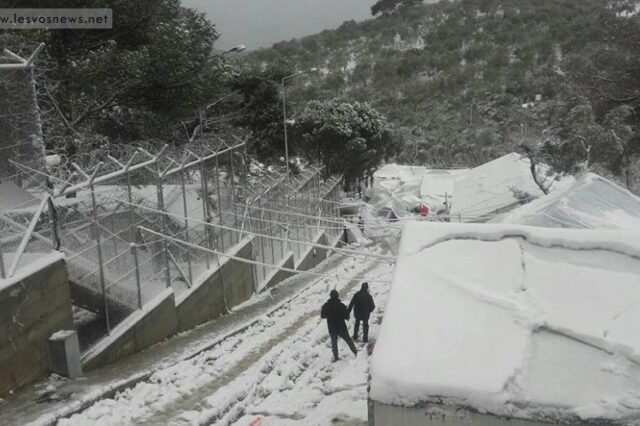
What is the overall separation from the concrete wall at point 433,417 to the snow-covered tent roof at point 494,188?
18.5 metres

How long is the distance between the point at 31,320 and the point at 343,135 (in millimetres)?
29833

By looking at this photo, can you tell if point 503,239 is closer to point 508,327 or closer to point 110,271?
point 508,327

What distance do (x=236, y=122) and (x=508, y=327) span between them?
29.5 metres

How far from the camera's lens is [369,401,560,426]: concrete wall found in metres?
3.15

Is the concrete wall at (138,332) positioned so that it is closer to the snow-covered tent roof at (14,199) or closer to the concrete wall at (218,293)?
A: the concrete wall at (218,293)

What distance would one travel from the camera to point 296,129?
1421 inches

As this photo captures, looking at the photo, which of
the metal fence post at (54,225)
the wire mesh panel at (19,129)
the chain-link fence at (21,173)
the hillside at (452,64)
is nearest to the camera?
the chain-link fence at (21,173)

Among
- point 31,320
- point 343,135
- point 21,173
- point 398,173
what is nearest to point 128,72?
point 21,173

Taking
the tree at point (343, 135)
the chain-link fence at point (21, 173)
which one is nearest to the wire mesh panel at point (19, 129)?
the chain-link fence at point (21, 173)

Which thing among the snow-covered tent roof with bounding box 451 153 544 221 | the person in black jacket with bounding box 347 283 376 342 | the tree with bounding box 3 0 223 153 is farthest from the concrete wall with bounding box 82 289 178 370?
the snow-covered tent roof with bounding box 451 153 544 221

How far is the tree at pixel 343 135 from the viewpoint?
35.8m

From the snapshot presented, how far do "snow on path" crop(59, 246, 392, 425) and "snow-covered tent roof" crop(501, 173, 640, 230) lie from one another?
3458mm

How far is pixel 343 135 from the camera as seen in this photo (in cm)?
3575

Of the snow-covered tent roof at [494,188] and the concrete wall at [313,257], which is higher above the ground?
the snow-covered tent roof at [494,188]
